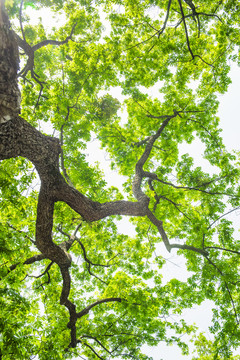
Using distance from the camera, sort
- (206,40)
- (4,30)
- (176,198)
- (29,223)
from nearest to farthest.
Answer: (4,30) < (29,223) < (206,40) < (176,198)

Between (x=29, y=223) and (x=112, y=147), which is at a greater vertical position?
(x=112, y=147)

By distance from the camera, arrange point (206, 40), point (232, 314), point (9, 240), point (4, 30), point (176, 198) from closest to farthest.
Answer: point (4, 30) < point (9, 240) < point (232, 314) < point (206, 40) < point (176, 198)

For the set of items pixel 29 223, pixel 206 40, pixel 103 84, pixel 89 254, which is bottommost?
pixel 29 223

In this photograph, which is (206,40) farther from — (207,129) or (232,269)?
(232,269)

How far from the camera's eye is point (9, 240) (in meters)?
3.59

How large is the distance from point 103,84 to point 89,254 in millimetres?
7258

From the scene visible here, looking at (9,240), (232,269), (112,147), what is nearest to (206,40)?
(112,147)

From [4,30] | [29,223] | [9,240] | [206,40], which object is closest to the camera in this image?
[4,30]

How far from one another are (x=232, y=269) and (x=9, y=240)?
7151mm

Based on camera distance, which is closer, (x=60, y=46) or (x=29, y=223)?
(x=29, y=223)

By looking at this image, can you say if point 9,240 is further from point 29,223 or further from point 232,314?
point 232,314

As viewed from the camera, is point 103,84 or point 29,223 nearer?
point 29,223

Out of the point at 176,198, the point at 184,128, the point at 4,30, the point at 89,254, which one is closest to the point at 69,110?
the point at 4,30

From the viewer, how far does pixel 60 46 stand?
7176 mm
